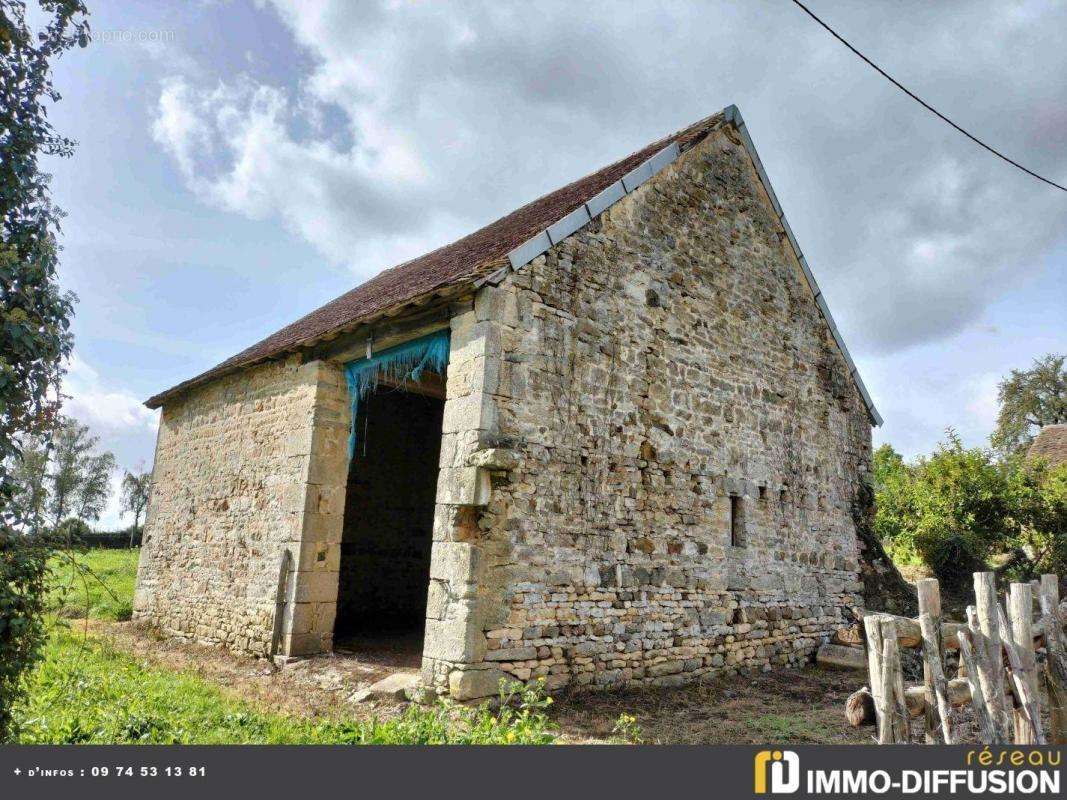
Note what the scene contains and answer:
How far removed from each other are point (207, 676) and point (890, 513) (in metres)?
13.8

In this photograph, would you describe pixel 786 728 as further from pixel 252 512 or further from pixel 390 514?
pixel 390 514

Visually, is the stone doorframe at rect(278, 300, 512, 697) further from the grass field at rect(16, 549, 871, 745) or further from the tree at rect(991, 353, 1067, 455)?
the tree at rect(991, 353, 1067, 455)

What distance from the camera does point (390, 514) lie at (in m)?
13.1

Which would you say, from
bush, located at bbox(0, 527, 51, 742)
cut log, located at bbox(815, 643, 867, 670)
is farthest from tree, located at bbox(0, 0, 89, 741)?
cut log, located at bbox(815, 643, 867, 670)

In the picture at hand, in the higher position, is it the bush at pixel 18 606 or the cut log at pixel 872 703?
the bush at pixel 18 606

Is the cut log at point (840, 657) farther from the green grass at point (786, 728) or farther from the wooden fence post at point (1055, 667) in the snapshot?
the wooden fence post at point (1055, 667)

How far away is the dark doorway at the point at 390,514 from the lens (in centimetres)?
1257

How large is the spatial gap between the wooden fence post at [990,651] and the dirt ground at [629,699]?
5.95ft

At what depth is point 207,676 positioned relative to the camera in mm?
8125

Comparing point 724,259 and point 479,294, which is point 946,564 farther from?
point 479,294

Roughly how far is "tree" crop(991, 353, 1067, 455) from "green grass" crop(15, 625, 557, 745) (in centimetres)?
3673

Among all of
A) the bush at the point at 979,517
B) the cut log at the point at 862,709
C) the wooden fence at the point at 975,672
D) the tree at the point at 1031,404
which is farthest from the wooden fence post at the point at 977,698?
the tree at the point at 1031,404

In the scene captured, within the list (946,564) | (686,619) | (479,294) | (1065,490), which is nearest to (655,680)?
(686,619)

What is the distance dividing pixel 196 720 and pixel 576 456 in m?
4.09
